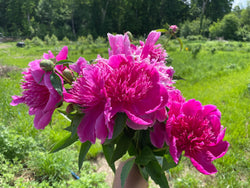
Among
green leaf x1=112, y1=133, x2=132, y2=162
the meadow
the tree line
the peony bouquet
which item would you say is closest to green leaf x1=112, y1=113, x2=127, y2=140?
the peony bouquet

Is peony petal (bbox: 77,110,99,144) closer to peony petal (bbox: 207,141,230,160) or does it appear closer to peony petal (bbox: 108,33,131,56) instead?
peony petal (bbox: 108,33,131,56)

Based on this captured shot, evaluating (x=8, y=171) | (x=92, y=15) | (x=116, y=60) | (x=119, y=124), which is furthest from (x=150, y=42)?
(x=92, y=15)

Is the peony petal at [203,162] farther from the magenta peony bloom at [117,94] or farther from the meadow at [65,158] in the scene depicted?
the meadow at [65,158]

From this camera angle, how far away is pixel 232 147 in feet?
8.96

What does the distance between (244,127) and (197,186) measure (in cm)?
168

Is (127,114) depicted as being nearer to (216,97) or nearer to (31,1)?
(216,97)

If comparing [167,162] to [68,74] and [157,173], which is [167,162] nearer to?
[157,173]

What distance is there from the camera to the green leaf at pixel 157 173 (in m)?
0.55

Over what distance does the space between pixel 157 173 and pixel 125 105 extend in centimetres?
25

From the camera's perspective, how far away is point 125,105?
1.42 feet

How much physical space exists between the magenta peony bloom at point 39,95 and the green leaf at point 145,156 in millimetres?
267

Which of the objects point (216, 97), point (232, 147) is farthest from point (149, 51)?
point (216, 97)

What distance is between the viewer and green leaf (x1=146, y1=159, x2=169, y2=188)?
1.79ft

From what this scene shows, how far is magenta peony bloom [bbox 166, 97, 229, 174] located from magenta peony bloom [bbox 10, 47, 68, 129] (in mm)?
278
